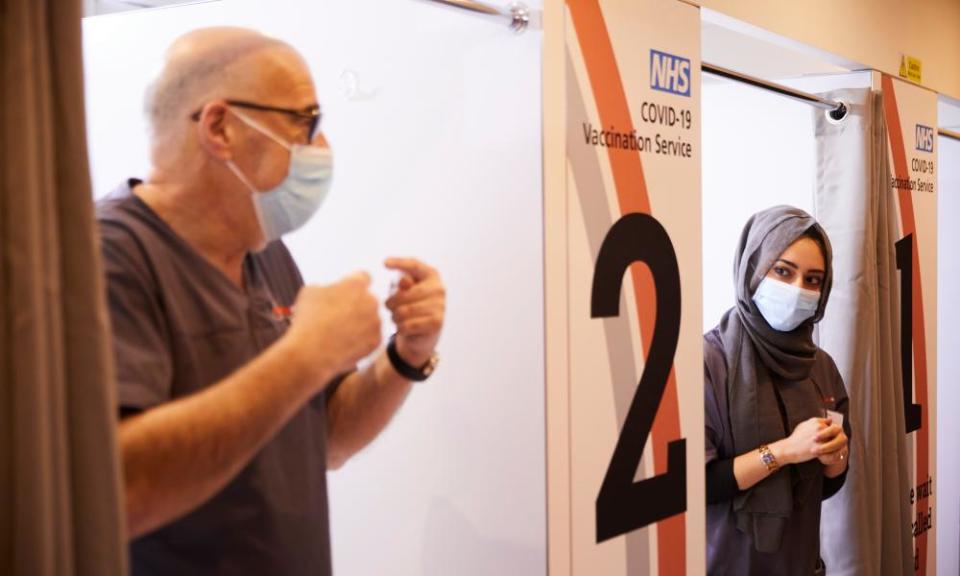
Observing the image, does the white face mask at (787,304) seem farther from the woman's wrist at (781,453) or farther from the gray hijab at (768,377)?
the woman's wrist at (781,453)

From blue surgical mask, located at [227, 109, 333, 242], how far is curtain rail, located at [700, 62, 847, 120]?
1.38m

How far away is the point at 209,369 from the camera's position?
1.64 meters

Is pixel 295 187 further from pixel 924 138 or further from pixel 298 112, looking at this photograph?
pixel 924 138

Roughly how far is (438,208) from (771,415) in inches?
44.9

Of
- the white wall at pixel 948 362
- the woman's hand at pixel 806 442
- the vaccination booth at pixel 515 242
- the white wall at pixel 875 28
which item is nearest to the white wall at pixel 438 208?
the vaccination booth at pixel 515 242

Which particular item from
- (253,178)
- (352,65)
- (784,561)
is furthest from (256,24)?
(784,561)

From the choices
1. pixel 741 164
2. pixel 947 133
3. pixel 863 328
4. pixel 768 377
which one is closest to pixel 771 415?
pixel 768 377

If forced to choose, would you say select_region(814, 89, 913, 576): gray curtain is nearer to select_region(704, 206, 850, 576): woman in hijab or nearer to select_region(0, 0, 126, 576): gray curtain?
select_region(704, 206, 850, 576): woman in hijab

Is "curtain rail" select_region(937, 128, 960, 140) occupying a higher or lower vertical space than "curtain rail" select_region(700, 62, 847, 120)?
higher

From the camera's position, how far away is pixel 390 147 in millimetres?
2273

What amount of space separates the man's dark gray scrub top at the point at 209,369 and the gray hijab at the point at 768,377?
1369mm

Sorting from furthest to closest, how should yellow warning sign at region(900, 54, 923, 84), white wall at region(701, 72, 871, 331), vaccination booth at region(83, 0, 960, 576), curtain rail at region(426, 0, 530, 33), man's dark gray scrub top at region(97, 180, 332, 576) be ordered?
yellow warning sign at region(900, 54, 923, 84) < white wall at region(701, 72, 871, 331) < vaccination booth at region(83, 0, 960, 576) < curtain rail at region(426, 0, 530, 33) < man's dark gray scrub top at region(97, 180, 332, 576)

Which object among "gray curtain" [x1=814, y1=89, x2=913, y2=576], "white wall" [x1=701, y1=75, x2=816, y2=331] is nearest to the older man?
"gray curtain" [x1=814, y1=89, x2=913, y2=576]

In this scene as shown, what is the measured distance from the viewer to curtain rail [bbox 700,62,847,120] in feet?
9.09
